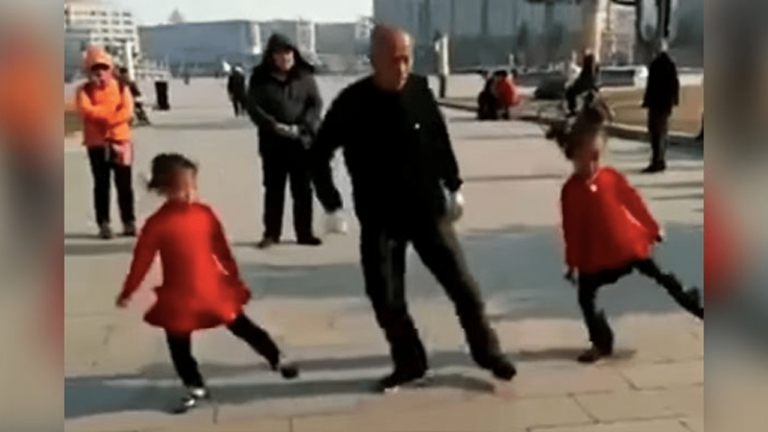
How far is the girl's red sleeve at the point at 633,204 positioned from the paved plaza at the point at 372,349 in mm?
254

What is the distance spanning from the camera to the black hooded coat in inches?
165

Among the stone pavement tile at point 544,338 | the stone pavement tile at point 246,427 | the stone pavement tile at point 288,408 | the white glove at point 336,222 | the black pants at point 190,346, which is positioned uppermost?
the white glove at point 336,222

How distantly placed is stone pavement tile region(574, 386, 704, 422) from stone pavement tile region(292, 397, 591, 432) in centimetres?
7

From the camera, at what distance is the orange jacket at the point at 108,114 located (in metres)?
4.46

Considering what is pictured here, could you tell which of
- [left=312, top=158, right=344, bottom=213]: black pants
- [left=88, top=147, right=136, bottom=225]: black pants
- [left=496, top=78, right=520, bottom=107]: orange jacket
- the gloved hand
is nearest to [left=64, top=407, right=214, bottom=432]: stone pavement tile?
[left=312, top=158, right=344, bottom=213]: black pants

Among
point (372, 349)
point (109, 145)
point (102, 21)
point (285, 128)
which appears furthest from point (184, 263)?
point (109, 145)

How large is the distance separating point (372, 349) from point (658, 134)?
5.05 m

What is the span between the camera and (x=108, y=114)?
5.01 metres

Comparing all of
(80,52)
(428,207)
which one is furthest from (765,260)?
(428,207)

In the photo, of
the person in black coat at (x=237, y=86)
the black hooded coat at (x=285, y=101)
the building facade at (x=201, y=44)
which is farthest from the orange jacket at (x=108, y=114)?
the building facade at (x=201, y=44)

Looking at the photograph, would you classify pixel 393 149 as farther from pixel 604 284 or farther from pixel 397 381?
pixel 604 284

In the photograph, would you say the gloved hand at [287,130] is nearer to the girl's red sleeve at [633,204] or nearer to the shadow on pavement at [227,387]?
the shadow on pavement at [227,387]

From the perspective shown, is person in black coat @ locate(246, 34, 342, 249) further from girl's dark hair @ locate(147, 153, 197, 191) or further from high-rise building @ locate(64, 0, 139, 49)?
high-rise building @ locate(64, 0, 139, 49)

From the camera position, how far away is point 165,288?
313 cm
